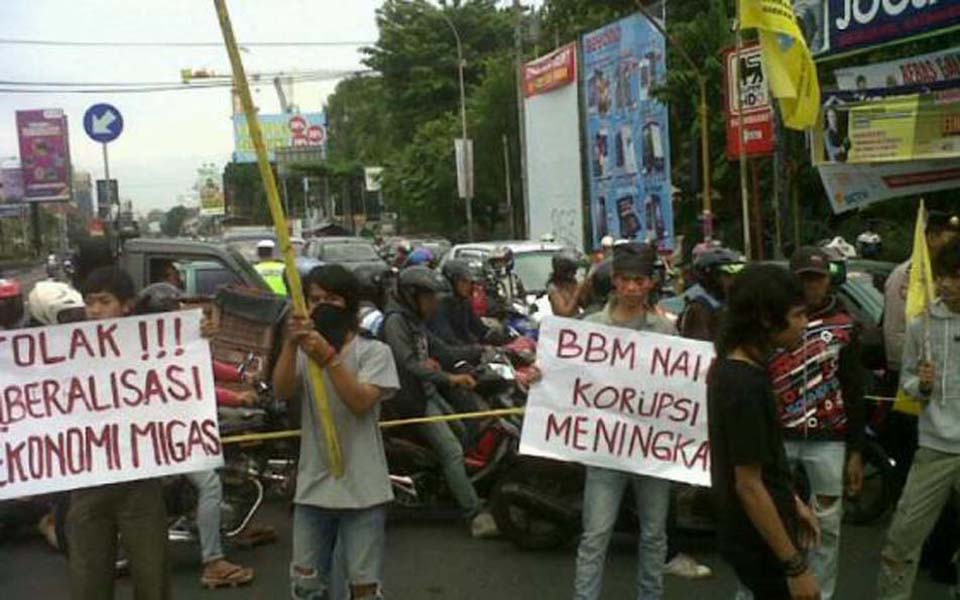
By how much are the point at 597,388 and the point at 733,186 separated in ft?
51.3

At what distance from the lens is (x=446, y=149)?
4162 cm

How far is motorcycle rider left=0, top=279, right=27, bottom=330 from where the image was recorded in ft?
21.6

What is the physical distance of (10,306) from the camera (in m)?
6.62

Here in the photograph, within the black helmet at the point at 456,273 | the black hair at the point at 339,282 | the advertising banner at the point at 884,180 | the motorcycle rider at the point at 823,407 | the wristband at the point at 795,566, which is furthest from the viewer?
the advertising banner at the point at 884,180

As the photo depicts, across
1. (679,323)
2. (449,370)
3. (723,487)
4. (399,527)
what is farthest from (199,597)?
(723,487)

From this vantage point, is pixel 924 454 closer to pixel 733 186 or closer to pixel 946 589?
pixel 946 589

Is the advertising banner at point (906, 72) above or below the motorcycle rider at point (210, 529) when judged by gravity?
above

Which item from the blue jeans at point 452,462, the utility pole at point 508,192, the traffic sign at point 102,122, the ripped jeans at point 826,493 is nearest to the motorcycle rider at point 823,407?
the ripped jeans at point 826,493

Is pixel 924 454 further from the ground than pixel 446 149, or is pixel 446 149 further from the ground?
pixel 446 149

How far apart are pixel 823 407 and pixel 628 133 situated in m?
21.0

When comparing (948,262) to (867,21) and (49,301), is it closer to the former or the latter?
(49,301)

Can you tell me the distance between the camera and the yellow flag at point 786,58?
8586 millimetres

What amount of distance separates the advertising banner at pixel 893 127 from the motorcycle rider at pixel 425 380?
617 centimetres

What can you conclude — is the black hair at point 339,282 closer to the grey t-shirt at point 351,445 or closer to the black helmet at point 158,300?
the grey t-shirt at point 351,445
